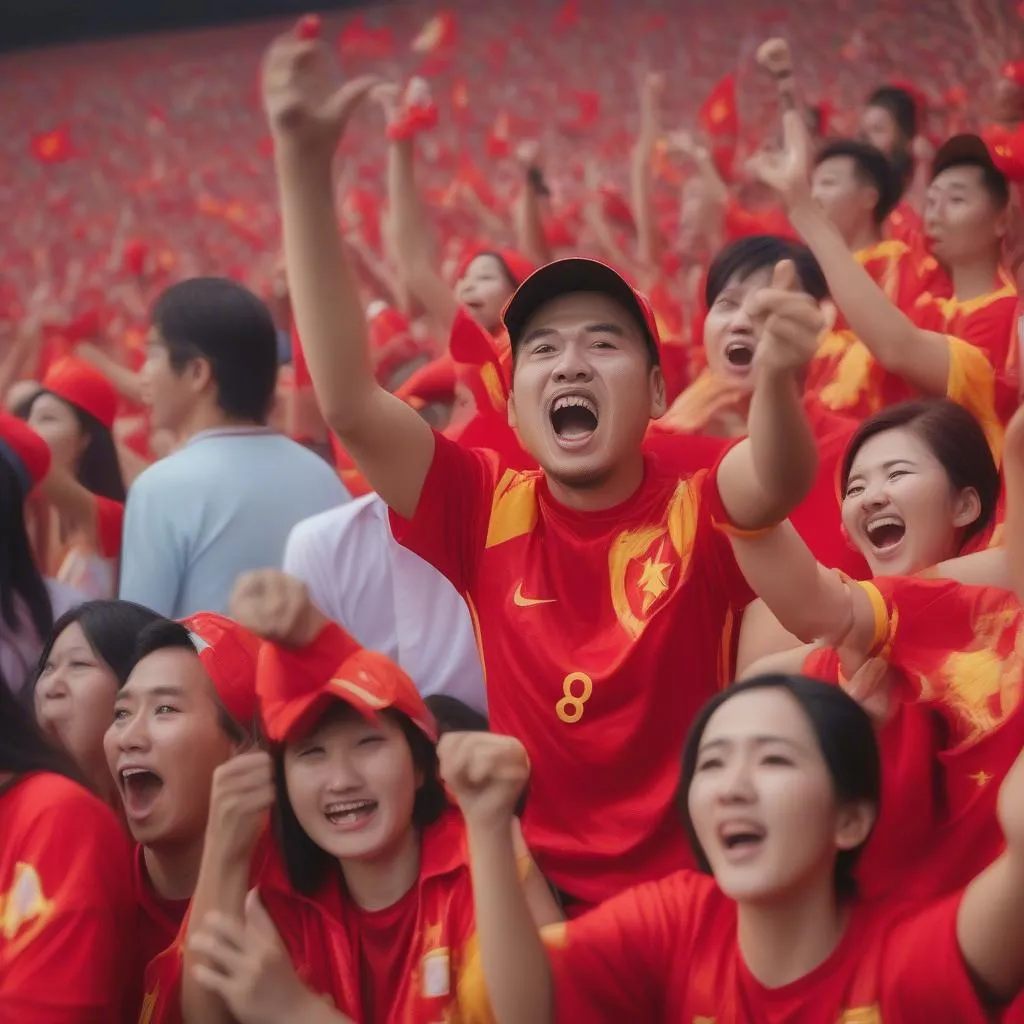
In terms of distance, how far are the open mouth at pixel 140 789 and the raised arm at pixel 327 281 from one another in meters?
0.53

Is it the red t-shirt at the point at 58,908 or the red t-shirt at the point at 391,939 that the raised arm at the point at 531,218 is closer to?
the red t-shirt at the point at 391,939

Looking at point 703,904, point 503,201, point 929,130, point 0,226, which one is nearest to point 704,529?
point 703,904

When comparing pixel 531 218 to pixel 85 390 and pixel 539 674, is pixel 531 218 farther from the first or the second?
pixel 539 674

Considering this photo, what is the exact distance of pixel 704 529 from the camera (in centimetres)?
231

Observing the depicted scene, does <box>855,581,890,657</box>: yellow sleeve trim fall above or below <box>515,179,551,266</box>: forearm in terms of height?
below

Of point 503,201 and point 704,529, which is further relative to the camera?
point 503,201

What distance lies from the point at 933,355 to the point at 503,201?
4.74 m

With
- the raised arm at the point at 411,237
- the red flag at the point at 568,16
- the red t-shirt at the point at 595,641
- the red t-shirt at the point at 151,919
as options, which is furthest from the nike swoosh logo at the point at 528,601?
the red flag at the point at 568,16

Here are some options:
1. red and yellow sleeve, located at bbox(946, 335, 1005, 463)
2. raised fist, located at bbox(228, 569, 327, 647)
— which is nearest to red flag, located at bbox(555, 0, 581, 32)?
red and yellow sleeve, located at bbox(946, 335, 1005, 463)

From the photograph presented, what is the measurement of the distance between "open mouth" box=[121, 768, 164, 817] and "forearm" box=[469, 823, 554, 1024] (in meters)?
0.72

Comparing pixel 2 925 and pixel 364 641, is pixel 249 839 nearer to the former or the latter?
pixel 2 925

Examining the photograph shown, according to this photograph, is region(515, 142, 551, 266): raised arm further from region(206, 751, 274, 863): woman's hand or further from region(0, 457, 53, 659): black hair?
region(206, 751, 274, 863): woman's hand

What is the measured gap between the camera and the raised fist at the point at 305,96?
2.01 m

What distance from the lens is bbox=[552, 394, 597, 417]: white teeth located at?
2.37 metres
